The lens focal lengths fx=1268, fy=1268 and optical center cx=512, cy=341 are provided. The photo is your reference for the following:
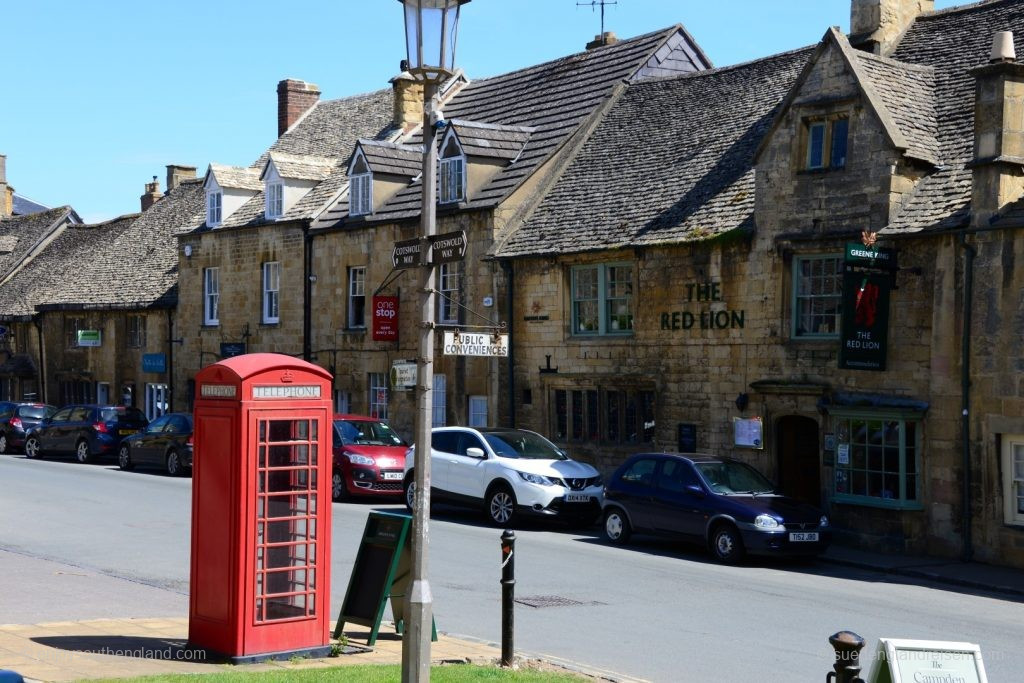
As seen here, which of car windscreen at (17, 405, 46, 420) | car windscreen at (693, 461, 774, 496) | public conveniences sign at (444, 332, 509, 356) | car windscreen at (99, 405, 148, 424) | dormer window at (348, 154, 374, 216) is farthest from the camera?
car windscreen at (17, 405, 46, 420)

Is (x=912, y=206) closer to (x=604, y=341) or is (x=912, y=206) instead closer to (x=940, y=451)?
(x=940, y=451)

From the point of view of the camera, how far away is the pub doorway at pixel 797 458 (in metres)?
22.9

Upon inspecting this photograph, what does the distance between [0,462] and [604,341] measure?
18398 mm

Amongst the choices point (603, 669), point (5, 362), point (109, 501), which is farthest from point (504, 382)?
point (5, 362)

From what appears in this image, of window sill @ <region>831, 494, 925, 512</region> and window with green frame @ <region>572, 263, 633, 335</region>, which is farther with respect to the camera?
window with green frame @ <region>572, 263, 633, 335</region>

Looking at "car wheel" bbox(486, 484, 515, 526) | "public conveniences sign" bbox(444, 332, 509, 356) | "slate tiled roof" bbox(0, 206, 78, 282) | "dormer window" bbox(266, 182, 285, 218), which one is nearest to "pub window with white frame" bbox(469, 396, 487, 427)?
"car wheel" bbox(486, 484, 515, 526)

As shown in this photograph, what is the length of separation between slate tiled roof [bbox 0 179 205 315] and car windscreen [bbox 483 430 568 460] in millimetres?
21591

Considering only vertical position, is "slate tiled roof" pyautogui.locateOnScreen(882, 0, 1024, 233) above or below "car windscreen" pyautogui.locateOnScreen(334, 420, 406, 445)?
above

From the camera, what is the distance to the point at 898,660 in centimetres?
775

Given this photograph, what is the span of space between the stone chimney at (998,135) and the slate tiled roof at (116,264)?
1108 inches

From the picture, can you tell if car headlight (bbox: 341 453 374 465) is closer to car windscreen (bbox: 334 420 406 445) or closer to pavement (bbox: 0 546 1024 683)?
car windscreen (bbox: 334 420 406 445)

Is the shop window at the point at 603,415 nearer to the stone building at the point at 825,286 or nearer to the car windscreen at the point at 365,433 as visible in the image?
the stone building at the point at 825,286

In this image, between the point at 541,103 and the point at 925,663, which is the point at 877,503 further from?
the point at 541,103

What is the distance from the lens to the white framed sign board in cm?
777
